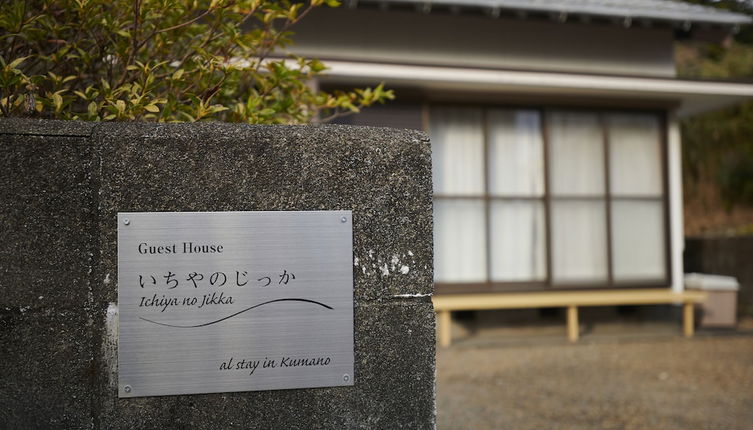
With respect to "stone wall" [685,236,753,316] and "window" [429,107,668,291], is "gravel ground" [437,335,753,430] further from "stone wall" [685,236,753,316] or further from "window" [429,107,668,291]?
"stone wall" [685,236,753,316]

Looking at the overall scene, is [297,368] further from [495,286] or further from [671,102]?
[671,102]

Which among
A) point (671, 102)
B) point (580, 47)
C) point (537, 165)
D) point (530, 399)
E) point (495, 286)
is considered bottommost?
point (530, 399)

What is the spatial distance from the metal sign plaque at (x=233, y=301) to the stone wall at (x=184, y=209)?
0.11 ft

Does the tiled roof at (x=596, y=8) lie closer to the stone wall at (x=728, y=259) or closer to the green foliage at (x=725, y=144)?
the stone wall at (x=728, y=259)

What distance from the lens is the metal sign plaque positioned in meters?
2.18

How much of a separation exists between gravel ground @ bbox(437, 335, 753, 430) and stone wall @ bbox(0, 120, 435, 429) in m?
2.99

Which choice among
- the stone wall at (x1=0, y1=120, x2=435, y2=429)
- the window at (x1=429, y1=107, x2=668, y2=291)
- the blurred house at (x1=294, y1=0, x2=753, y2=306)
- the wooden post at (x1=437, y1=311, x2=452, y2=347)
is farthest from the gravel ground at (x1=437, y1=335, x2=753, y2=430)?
the stone wall at (x1=0, y1=120, x2=435, y2=429)

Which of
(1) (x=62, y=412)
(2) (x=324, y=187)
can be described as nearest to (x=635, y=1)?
(2) (x=324, y=187)

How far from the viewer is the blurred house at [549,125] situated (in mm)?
8430

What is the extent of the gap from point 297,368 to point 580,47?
7.72m

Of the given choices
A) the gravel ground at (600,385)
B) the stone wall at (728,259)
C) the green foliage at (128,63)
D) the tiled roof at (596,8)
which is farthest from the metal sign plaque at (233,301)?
the stone wall at (728,259)

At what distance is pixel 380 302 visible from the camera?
2303 millimetres

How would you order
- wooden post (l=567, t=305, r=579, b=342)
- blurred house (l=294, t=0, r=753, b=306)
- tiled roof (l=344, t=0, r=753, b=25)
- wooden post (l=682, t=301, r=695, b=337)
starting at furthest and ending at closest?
wooden post (l=682, t=301, r=695, b=337)
wooden post (l=567, t=305, r=579, b=342)
blurred house (l=294, t=0, r=753, b=306)
tiled roof (l=344, t=0, r=753, b=25)

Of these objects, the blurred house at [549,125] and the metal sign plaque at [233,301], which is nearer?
the metal sign plaque at [233,301]
